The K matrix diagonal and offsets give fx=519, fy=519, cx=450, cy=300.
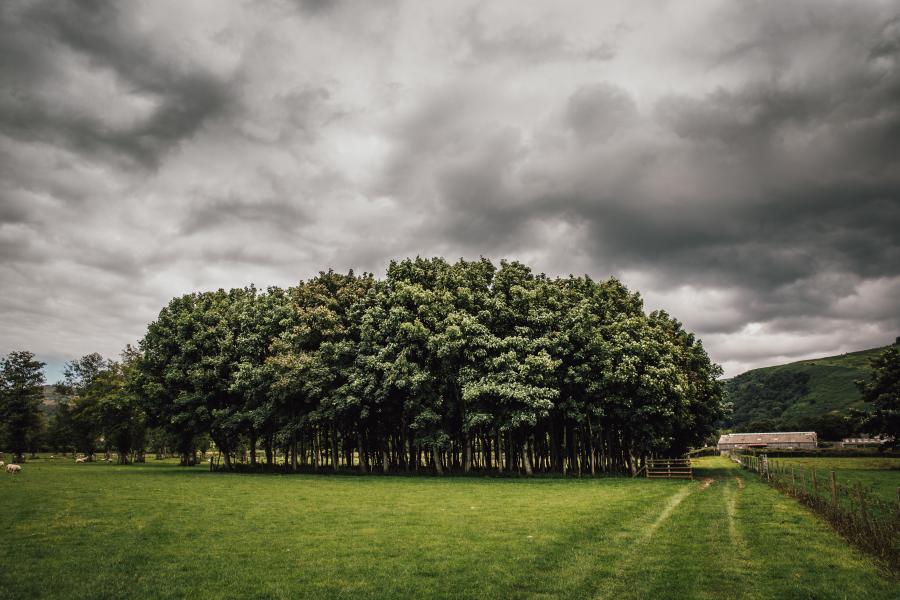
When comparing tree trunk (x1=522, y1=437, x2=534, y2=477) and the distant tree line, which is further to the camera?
tree trunk (x1=522, y1=437, x2=534, y2=477)

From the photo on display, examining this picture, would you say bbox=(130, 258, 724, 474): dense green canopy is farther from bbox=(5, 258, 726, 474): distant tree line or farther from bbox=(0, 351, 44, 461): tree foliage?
bbox=(0, 351, 44, 461): tree foliage

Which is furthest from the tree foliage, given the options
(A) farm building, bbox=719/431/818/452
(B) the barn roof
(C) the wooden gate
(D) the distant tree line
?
(B) the barn roof

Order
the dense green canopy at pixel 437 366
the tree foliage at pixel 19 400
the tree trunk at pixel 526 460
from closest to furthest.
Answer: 1. the dense green canopy at pixel 437 366
2. the tree trunk at pixel 526 460
3. the tree foliage at pixel 19 400

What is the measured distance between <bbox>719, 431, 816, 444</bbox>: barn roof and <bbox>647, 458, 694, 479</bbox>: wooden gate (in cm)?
15151

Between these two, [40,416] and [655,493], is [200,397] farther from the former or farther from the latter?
[40,416]

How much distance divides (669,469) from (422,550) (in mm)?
41232

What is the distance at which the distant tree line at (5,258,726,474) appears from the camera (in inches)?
1955

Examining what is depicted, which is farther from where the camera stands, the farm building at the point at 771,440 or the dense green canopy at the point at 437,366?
the farm building at the point at 771,440

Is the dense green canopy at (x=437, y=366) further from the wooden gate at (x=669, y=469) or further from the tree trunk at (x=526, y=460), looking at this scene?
the wooden gate at (x=669, y=469)

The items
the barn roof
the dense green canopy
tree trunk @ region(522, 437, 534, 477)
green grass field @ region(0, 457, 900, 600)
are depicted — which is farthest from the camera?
the barn roof

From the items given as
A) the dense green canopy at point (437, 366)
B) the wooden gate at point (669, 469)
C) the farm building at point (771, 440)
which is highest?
the dense green canopy at point (437, 366)

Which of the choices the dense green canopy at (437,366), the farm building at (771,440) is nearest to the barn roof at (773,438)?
the farm building at (771,440)

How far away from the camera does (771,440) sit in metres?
183

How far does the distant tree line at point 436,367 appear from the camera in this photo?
4966 centimetres
